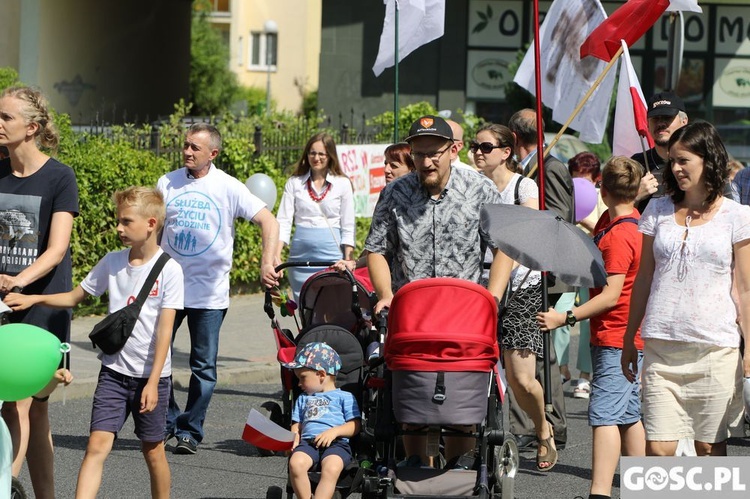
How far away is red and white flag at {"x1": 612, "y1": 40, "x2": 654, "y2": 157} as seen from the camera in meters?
8.66

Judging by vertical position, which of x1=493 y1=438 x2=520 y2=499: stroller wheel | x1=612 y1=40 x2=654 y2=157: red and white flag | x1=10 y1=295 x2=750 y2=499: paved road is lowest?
x1=10 y1=295 x2=750 y2=499: paved road

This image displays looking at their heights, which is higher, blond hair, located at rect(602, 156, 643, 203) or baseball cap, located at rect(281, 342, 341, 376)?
blond hair, located at rect(602, 156, 643, 203)

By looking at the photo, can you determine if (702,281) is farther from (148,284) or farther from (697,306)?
(148,284)

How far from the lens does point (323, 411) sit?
6254 millimetres

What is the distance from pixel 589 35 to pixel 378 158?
5.87 meters

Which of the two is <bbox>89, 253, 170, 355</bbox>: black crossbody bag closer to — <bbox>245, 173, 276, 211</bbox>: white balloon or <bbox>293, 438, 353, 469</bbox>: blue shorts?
<bbox>293, 438, 353, 469</bbox>: blue shorts

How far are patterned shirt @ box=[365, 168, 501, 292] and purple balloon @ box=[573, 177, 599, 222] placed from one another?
13.4ft

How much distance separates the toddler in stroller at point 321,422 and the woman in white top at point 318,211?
11.9 feet

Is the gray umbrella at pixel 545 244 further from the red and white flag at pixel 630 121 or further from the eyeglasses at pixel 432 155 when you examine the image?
the red and white flag at pixel 630 121

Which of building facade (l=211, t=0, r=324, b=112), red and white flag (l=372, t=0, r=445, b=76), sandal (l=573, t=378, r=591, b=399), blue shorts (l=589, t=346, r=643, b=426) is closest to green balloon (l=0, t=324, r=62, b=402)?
blue shorts (l=589, t=346, r=643, b=426)

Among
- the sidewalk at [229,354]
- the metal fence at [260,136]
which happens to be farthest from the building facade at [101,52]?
the sidewalk at [229,354]

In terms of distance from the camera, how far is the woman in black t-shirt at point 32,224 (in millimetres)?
6039

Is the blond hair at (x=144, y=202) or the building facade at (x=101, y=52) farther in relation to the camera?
the building facade at (x=101, y=52)

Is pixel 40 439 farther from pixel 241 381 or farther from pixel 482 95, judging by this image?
pixel 482 95
